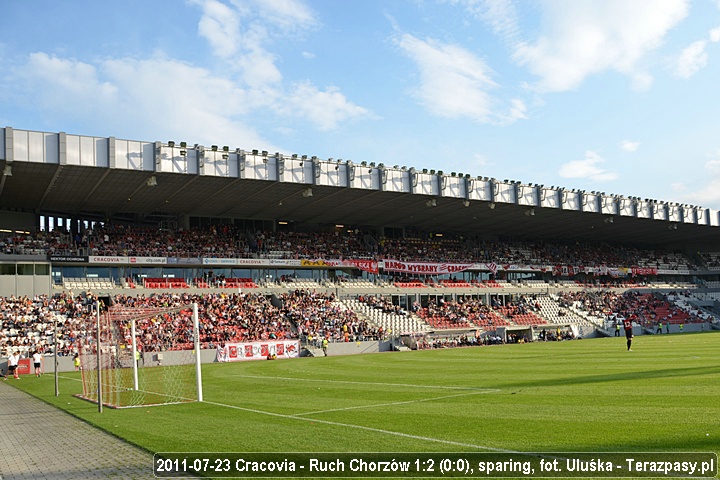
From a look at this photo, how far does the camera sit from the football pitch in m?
10.2

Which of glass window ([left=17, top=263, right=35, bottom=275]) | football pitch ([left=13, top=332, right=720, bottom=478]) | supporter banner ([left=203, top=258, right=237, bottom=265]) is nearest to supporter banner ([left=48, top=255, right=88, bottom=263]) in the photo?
glass window ([left=17, top=263, right=35, bottom=275])

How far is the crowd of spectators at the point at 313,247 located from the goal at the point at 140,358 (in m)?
11.6

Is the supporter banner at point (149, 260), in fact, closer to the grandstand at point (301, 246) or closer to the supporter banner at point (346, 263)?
the grandstand at point (301, 246)

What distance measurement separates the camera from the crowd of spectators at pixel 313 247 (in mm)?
52156

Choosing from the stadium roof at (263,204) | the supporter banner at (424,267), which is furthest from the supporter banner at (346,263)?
the stadium roof at (263,204)

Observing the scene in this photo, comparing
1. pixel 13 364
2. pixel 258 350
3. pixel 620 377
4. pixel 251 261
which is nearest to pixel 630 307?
pixel 251 261

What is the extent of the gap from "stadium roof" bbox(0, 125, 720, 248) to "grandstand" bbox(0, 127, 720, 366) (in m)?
0.24

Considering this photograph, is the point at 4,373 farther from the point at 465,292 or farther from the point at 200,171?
the point at 465,292

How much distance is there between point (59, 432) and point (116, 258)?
4000 cm

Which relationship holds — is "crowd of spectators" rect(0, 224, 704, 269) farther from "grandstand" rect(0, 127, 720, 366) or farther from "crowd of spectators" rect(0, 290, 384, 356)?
"crowd of spectators" rect(0, 290, 384, 356)

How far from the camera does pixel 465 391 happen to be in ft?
58.5

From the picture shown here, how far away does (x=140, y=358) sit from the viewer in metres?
36.9

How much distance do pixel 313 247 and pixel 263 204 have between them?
7.96m

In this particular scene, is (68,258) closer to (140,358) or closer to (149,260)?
(149,260)
